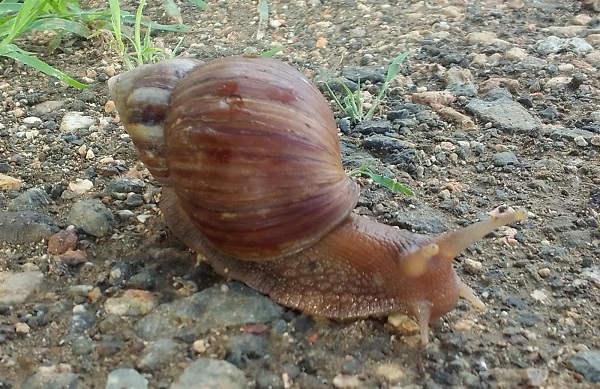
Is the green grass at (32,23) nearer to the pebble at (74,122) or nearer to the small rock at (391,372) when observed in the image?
the pebble at (74,122)

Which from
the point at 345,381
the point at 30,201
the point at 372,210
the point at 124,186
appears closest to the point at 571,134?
the point at 372,210

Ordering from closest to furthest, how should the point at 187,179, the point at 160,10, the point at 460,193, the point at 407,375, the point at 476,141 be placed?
the point at 407,375, the point at 187,179, the point at 460,193, the point at 476,141, the point at 160,10

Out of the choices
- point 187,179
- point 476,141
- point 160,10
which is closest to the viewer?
point 187,179

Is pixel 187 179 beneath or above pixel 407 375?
above

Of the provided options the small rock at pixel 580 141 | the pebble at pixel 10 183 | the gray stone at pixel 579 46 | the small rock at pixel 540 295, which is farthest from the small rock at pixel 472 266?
the gray stone at pixel 579 46

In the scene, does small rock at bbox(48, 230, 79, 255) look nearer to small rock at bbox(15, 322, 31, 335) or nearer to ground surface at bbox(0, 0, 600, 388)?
ground surface at bbox(0, 0, 600, 388)

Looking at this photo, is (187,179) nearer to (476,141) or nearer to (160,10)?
(476,141)

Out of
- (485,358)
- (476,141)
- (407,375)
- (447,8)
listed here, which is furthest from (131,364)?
Result: (447,8)

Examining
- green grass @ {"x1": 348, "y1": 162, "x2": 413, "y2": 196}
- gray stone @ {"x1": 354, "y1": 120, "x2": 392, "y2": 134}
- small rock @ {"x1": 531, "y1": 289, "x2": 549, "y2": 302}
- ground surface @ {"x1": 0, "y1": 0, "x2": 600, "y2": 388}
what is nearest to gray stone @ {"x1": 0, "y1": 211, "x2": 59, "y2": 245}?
ground surface @ {"x1": 0, "y1": 0, "x2": 600, "y2": 388}
